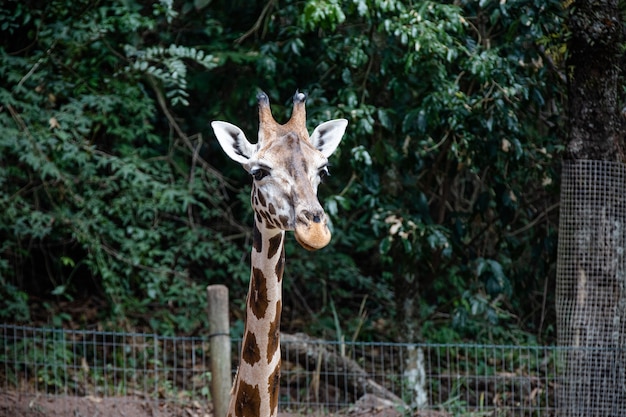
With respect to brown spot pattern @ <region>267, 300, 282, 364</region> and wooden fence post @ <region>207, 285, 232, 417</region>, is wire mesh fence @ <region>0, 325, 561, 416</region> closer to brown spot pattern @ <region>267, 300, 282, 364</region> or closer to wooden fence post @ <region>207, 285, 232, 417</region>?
wooden fence post @ <region>207, 285, 232, 417</region>

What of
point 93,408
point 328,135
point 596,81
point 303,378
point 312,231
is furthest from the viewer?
point 303,378

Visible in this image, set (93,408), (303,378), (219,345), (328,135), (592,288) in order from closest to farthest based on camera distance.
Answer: (328,135) < (219,345) < (592,288) < (93,408) < (303,378)

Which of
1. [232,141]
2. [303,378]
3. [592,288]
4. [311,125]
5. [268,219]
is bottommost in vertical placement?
[303,378]

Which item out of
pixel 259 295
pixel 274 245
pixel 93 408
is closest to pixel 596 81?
pixel 274 245

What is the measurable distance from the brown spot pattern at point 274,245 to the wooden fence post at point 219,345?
2.17m

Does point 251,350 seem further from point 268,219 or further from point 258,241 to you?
point 268,219

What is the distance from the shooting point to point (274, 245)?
4.25 m

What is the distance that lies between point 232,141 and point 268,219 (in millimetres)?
546

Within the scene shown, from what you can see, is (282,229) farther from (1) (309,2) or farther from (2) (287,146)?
(1) (309,2)

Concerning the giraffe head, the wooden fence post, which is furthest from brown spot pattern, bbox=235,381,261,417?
the wooden fence post

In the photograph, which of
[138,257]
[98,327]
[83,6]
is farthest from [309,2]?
[98,327]

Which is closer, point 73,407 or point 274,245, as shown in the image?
point 274,245

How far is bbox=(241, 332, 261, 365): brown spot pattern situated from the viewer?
431 cm

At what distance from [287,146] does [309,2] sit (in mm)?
2924
